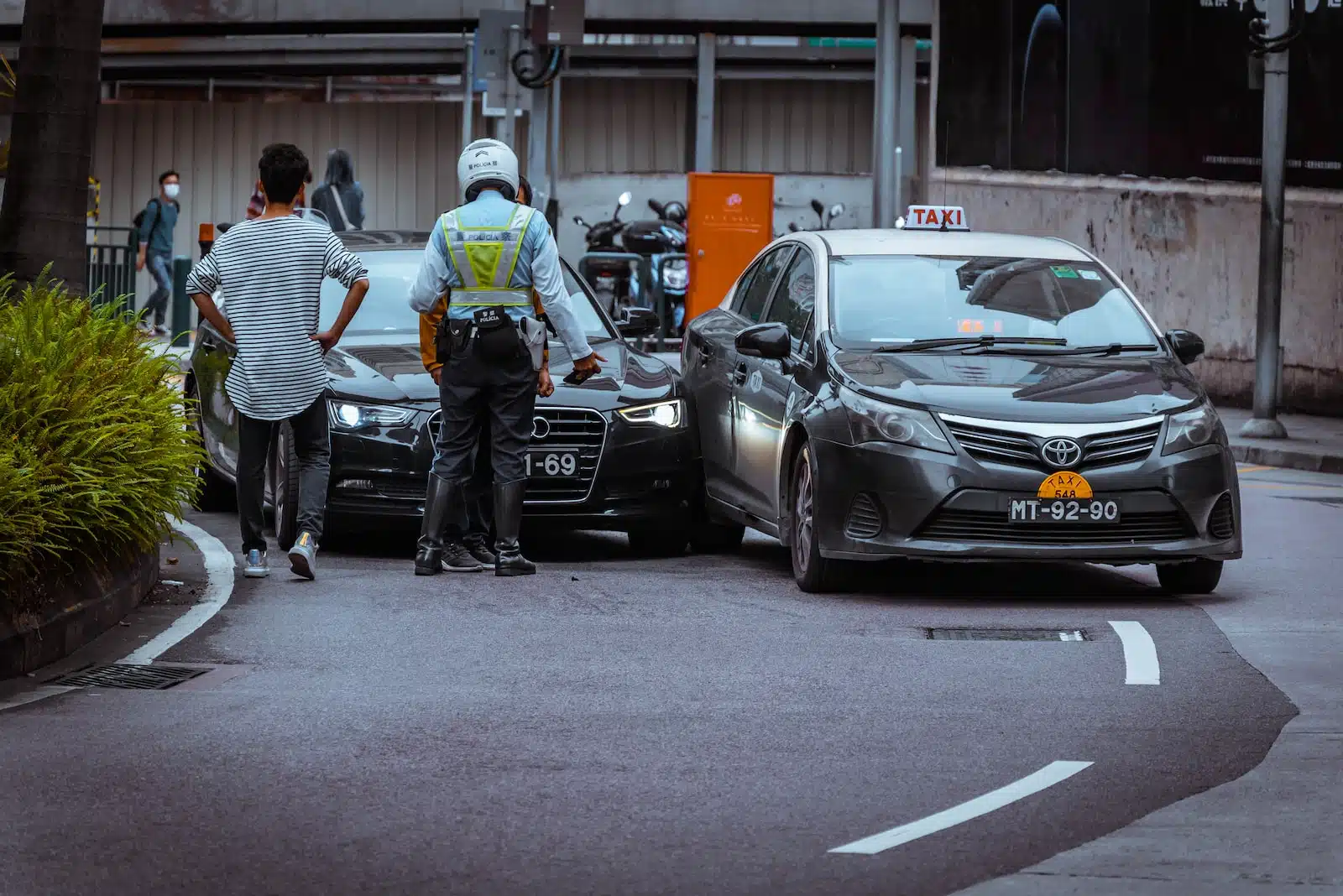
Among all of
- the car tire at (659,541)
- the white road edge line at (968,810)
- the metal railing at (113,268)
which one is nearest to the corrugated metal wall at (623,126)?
the metal railing at (113,268)

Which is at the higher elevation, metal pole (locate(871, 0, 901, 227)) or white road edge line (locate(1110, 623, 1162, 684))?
metal pole (locate(871, 0, 901, 227))

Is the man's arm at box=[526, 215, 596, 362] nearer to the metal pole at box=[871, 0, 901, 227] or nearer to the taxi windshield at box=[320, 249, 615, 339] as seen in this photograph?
the taxi windshield at box=[320, 249, 615, 339]

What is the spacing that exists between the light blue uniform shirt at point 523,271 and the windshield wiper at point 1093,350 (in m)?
1.83

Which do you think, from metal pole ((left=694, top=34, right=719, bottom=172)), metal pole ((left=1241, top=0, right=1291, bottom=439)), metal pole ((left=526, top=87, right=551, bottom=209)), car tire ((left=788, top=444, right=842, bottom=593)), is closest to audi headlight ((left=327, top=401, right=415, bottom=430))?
car tire ((left=788, top=444, right=842, bottom=593))

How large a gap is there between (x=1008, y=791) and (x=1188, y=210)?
688 inches

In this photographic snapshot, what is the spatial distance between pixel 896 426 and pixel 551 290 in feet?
5.47

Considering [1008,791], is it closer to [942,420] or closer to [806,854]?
[806,854]

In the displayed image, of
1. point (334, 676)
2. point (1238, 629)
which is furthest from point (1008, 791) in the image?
point (1238, 629)

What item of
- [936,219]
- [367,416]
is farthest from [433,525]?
[936,219]

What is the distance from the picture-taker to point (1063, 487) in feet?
32.2

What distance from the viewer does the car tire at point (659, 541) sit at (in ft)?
38.5

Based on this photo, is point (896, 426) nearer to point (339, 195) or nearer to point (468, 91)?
point (339, 195)

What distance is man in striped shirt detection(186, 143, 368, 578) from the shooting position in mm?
10469

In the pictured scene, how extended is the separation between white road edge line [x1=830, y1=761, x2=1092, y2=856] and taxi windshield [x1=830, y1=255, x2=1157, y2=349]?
430 centimetres
